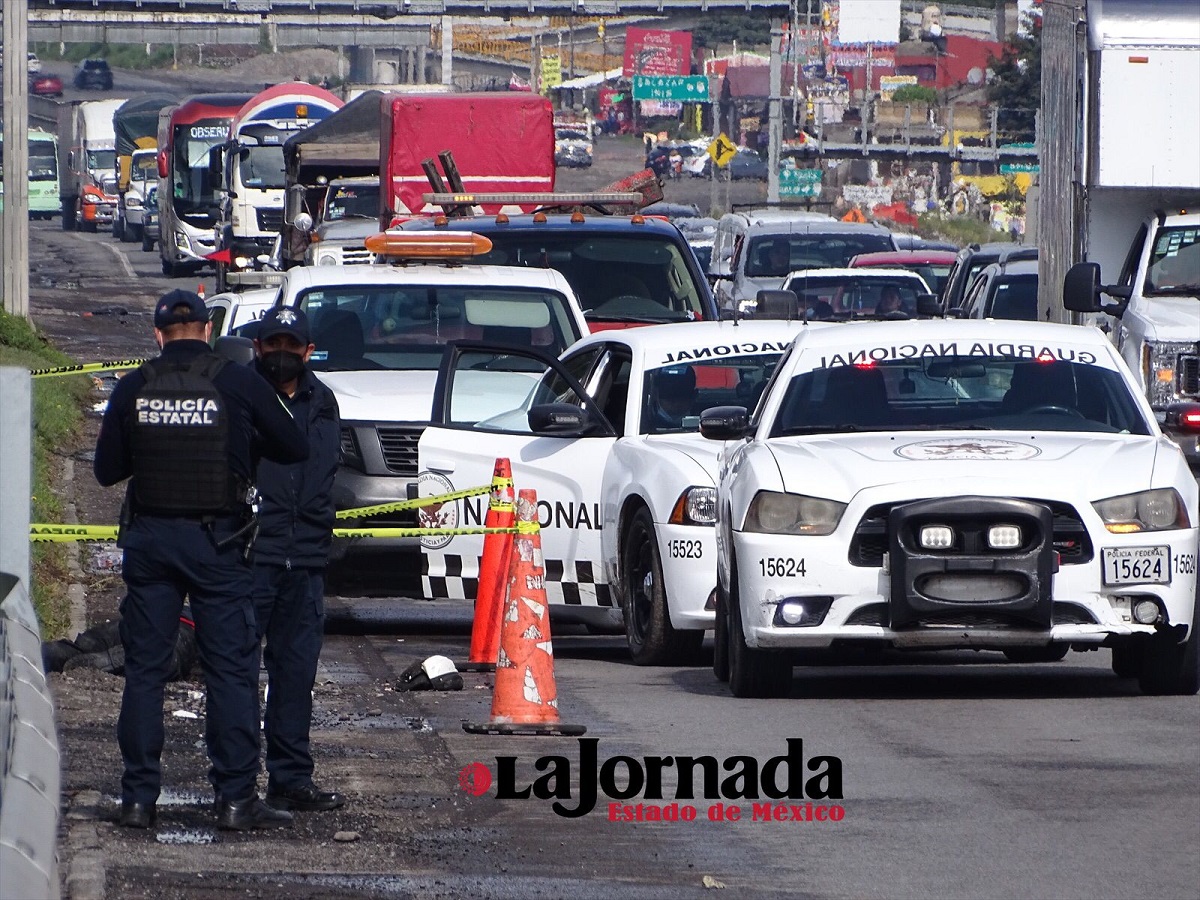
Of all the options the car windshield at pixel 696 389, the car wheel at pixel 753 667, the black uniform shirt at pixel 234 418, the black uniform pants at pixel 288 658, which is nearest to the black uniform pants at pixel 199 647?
the black uniform shirt at pixel 234 418

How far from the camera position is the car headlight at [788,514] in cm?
1002

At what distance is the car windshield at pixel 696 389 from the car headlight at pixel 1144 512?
2170 mm

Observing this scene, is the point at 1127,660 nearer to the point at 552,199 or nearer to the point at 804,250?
the point at 552,199

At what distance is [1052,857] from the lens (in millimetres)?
7246

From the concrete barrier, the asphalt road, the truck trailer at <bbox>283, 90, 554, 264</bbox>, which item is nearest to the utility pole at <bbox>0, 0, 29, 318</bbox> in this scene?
the truck trailer at <bbox>283, 90, 554, 264</bbox>

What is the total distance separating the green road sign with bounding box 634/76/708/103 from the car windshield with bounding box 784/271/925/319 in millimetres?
57517

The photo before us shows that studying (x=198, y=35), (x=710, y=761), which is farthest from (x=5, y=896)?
(x=198, y=35)

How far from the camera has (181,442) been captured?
24.0ft

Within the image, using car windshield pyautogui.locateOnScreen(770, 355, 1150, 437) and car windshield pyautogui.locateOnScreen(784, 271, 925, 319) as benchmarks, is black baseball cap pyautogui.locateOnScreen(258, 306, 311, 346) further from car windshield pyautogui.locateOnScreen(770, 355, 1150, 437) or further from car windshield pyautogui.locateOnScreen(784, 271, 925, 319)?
car windshield pyautogui.locateOnScreen(784, 271, 925, 319)

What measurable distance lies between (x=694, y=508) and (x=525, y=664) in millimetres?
1780

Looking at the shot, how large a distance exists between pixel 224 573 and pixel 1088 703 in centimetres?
422

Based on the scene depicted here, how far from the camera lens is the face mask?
8070 millimetres

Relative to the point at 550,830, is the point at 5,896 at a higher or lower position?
higher

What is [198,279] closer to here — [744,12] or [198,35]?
[744,12]
